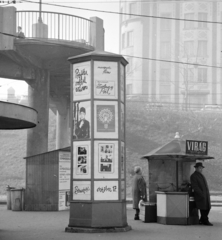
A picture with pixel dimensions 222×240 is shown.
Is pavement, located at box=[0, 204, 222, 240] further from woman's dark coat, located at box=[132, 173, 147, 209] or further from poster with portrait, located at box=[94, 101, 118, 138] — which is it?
poster with portrait, located at box=[94, 101, 118, 138]

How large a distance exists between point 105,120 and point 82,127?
1.93 ft

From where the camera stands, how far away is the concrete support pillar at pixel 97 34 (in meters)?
30.4

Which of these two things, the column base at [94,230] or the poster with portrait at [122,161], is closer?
the column base at [94,230]

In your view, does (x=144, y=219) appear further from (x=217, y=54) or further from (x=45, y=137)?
(x=217, y=54)

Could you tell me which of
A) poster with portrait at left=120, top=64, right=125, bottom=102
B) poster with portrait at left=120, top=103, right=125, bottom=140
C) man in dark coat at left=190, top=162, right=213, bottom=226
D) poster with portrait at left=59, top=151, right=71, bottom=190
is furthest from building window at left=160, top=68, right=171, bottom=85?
poster with portrait at left=120, top=103, right=125, bottom=140

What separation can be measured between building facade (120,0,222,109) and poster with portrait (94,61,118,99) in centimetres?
6927

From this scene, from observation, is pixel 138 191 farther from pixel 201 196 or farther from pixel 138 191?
pixel 201 196

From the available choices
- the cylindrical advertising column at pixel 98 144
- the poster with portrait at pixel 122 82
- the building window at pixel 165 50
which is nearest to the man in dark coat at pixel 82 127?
the cylindrical advertising column at pixel 98 144

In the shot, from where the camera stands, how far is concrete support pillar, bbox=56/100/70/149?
4278 cm

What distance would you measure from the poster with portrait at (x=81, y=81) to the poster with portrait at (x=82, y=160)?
3.87 ft

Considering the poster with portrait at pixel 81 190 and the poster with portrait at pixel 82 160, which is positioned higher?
the poster with portrait at pixel 82 160

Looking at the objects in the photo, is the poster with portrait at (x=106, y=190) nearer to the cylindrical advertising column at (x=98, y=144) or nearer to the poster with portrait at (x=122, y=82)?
the cylindrical advertising column at (x=98, y=144)

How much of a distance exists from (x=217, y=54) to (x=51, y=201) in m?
66.8

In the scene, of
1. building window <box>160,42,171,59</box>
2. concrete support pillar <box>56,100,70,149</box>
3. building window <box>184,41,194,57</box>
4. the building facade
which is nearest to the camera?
concrete support pillar <box>56,100,70,149</box>
